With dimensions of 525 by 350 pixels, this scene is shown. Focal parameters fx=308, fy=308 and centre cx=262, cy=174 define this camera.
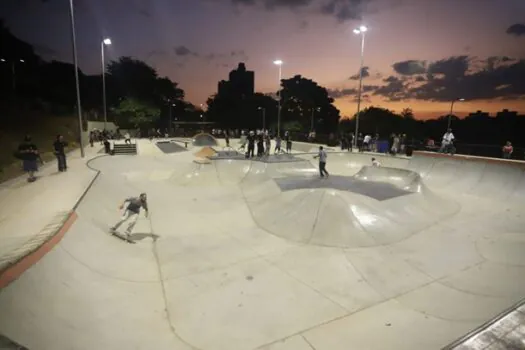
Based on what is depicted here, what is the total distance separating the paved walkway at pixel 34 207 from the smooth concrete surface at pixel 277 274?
1.50ft

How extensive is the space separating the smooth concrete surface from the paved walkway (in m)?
0.46

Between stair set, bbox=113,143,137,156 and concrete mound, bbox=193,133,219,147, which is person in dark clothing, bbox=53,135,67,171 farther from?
concrete mound, bbox=193,133,219,147

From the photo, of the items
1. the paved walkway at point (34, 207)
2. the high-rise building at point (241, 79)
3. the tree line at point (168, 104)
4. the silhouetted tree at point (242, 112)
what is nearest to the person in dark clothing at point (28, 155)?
the paved walkway at point (34, 207)

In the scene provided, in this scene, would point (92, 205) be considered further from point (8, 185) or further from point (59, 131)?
point (59, 131)

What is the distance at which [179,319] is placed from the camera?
6008 mm

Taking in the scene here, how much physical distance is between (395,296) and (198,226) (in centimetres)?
688

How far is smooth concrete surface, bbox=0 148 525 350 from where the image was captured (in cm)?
540

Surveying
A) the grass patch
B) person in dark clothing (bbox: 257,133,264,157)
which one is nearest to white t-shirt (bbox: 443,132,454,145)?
person in dark clothing (bbox: 257,133,264,157)

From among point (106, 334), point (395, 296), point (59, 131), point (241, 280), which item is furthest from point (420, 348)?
point (59, 131)

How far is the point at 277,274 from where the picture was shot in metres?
7.88

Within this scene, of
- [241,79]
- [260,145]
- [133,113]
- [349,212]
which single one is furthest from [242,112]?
[241,79]

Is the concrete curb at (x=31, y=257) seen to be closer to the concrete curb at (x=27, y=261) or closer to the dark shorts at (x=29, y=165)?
the concrete curb at (x=27, y=261)

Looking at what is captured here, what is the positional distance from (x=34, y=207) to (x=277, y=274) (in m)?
7.40

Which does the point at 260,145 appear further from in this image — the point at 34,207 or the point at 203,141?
the point at 203,141
